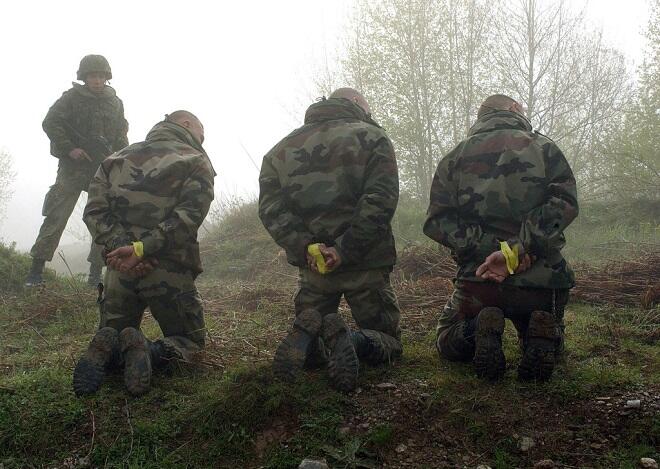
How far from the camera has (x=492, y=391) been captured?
9.34ft

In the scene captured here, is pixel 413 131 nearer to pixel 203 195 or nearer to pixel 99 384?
pixel 203 195

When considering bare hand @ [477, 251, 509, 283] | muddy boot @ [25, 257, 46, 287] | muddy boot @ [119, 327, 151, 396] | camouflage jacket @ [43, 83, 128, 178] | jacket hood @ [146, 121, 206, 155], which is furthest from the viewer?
muddy boot @ [25, 257, 46, 287]

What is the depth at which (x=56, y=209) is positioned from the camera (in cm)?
644

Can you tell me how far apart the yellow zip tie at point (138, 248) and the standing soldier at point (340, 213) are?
0.80 m

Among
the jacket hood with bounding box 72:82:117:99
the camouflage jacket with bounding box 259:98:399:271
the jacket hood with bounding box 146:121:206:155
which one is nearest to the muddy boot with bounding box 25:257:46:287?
the jacket hood with bounding box 72:82:117:99

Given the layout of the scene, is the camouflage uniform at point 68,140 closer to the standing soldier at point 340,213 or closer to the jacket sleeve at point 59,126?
the jacket sleeve at point 59,126

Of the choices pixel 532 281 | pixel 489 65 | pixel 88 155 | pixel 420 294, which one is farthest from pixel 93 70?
pixel 489 65

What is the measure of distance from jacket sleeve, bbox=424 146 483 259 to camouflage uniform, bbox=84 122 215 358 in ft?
4.99

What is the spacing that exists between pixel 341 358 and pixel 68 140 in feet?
16.6

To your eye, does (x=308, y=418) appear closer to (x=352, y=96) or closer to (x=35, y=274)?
(x=352, y=96)

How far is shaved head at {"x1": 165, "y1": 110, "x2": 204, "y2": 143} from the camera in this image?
13.0 feet

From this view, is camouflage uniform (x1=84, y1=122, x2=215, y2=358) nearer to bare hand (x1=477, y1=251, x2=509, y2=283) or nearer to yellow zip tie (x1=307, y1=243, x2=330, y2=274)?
yellow zip tie (x1=307, y1=243, x2=330, y2=274)

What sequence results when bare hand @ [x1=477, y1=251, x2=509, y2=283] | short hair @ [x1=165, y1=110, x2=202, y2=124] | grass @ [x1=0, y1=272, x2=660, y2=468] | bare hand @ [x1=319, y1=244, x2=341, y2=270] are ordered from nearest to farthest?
grass @ [x1=0, y1=272, x2=660, y2=468], bare hand @ [x1=477, y1=251, x2=509, y2=283], bare hand @ [x1=319, y1=244, x2=341, y2=270], short hair @ [x1=165, y1=110, x2=202, y2=124]

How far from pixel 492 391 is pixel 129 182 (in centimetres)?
260
